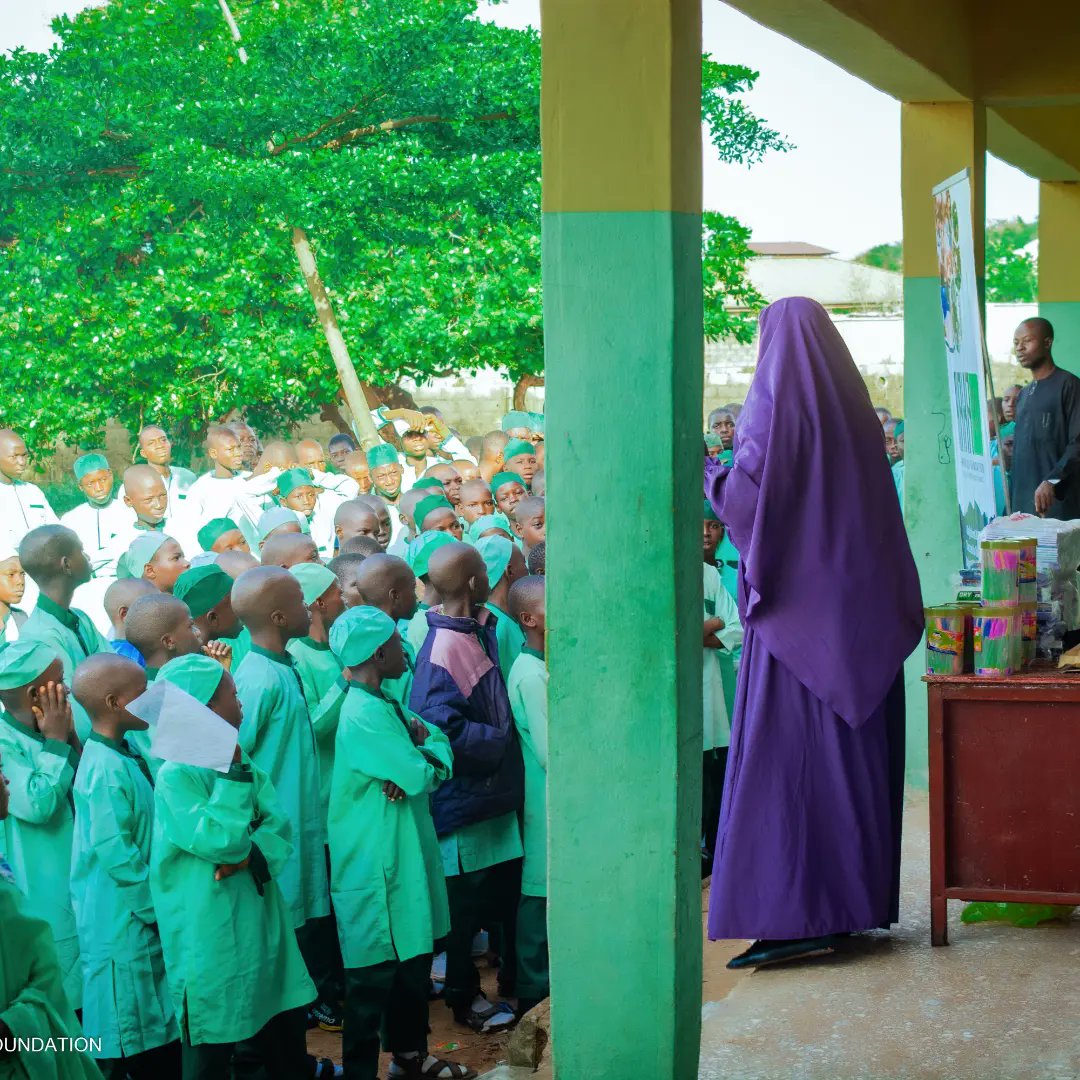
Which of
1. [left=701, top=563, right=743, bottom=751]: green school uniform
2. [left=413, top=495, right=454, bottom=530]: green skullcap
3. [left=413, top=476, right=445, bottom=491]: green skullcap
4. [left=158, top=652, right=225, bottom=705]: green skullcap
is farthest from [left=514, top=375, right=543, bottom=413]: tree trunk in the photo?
[left=158, top=652, right=225, bottom=705]: green skullcap

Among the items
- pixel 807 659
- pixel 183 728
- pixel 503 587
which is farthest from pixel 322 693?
pixel 807 659

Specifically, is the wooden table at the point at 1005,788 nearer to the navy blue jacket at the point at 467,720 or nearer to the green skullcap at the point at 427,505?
the navy blue jacket at the point at 467,720

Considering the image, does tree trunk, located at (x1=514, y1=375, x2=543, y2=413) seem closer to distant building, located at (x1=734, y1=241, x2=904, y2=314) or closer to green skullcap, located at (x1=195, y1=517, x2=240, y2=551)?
green skullcap, located at (x1=195, y1=517, x2=240, y2=551)

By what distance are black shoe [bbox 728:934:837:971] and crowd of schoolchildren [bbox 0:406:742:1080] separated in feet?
2.82

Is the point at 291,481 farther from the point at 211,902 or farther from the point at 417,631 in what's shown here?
the point at 211,902

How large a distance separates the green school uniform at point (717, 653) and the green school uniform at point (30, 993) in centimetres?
373

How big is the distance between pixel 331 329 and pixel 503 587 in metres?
9.54

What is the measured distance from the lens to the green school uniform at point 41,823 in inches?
163

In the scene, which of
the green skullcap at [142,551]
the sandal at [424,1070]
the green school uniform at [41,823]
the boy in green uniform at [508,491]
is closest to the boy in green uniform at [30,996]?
the green school uniform at [41,823]

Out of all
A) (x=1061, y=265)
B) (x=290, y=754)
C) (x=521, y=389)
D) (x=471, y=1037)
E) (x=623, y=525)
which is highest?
(x=1061, y=265)

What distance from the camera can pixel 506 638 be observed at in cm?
572

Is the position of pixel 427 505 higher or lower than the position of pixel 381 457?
lower

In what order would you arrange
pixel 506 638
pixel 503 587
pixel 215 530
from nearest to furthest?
pixel 506 638 < pixel 503 587 < pixel 215 530

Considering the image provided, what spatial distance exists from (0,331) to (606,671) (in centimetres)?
1220
